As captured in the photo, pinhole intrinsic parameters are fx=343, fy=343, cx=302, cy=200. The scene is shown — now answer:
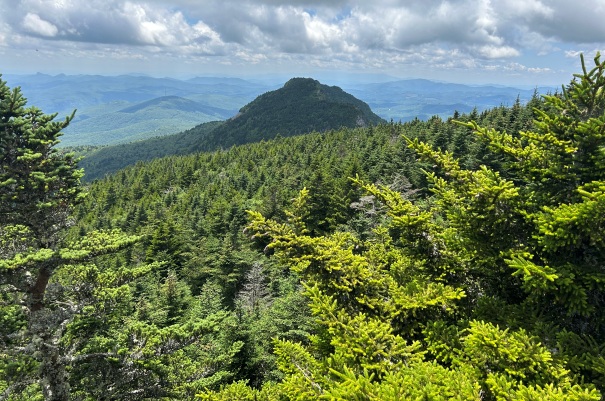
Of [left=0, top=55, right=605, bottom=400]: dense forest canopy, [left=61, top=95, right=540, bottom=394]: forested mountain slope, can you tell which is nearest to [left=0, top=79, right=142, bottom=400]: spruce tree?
[left=0, top=55, right=605, bottom=400]: dense forest canopy

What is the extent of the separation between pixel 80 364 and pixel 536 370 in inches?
533

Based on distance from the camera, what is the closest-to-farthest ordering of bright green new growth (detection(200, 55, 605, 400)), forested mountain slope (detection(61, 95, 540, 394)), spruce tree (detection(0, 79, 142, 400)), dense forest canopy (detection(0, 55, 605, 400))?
bright green new growth (detection(200, 55, 605, 400)) → dense forest canopy (detection(0, 55, 605, 400)) → spruce tree (detection(0, 79, 142, 400)) → forested mountain slope (detection(61, 95, 540, 394))

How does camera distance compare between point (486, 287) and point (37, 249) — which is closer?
point (486, 287)

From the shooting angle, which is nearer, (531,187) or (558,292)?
(558,292)

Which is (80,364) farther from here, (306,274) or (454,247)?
(454,247)

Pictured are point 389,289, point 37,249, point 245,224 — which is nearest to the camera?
point 389,289

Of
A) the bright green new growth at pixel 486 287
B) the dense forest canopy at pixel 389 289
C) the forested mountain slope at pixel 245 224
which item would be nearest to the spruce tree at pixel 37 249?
the dense forest canopy at pixel 389 289

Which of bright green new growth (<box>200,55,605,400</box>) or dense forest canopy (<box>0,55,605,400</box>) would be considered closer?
bright green new growth (<box>200,55,605,400</box>)

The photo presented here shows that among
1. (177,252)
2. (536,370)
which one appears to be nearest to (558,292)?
(536,370)

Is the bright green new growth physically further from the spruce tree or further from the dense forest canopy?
the spruce tree

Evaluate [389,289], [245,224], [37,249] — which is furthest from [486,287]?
[245,224]

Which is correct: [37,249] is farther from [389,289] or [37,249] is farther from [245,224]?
[245,224]

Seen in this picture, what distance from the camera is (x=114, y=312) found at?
1245 cm

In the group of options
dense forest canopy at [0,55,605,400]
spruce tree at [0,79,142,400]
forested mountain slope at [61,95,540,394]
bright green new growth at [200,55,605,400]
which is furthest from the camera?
forested mountain slope at [61,95,540,394]
